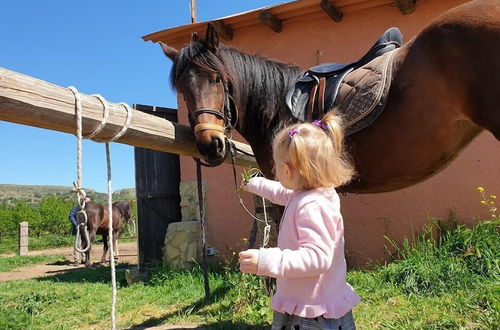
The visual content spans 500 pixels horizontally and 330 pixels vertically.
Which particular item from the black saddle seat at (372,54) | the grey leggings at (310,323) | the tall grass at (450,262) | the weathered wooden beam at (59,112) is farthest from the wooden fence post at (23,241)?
the grey leggings at (310,323)

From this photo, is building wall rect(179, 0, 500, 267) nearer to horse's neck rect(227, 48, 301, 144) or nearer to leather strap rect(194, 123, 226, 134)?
horse's neck rect(227, 48, 301, 144)

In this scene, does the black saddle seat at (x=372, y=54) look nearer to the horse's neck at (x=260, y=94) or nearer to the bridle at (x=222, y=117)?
the horse's neck at (x=260, y=94)

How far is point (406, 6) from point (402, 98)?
3448 millimetres

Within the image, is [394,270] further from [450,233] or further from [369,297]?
[450,233]

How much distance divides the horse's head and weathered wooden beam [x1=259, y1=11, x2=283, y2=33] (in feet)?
10.3

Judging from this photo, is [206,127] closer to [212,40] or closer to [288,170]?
[212,40]

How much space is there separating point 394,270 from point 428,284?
0.42m

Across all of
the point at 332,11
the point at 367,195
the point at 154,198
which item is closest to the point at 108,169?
the point at 367,195

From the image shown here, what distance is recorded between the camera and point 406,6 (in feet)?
16.5

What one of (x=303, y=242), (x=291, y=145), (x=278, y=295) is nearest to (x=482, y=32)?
(x=291, y=145)

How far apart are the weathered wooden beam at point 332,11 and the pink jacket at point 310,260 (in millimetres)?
4399

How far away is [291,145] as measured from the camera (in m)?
1.51

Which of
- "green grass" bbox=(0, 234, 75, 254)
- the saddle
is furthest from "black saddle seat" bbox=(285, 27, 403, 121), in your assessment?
"green grass" bbox=(0, 234, 75, 254)

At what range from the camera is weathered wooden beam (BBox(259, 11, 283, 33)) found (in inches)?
223
